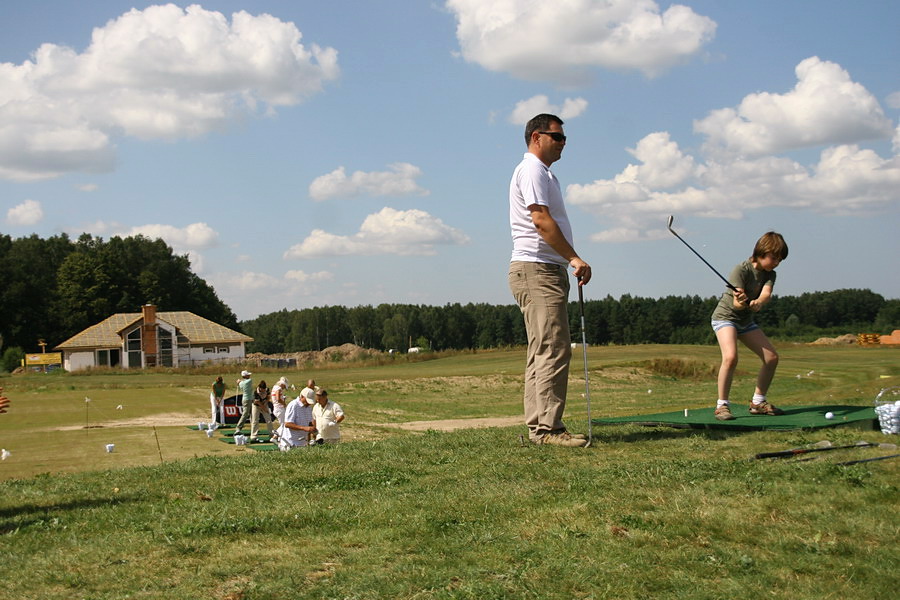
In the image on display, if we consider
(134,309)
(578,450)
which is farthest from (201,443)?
(134,309)

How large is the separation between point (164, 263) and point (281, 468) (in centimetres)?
11972

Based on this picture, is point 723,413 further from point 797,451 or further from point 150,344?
point 150,344

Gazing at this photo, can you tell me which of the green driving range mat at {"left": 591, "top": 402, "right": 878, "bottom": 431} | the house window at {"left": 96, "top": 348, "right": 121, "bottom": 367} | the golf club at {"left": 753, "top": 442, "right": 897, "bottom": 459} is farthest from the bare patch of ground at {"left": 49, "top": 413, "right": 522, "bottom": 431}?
the house window at {"left": 96, "top": 348, "right": 121, "bottom": 367}

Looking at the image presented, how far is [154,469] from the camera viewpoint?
762 centimetres

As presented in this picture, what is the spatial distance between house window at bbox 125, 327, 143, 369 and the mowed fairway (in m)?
85.7

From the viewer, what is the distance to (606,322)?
124 metres

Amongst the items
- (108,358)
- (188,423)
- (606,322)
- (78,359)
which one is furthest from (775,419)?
(606,322)

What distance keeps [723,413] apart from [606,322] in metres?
117

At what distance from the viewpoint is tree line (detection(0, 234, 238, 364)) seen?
332 ft

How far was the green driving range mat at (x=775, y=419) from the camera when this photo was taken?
25.0ft

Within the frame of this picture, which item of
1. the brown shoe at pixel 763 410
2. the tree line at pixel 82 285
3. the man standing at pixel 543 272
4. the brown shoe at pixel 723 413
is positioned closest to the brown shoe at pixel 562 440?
the man standing at pixel 543 272

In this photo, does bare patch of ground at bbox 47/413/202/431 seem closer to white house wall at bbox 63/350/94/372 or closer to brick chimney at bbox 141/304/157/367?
brick chimney at bbox 141/304/157/367

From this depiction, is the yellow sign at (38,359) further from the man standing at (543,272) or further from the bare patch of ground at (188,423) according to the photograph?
the man standing at (543,272)

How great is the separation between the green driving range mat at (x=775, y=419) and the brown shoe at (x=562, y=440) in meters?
1.66
